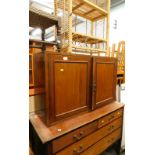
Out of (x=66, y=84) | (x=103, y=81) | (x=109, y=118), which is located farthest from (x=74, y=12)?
(x=109, y=118)

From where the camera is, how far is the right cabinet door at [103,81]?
1.25m

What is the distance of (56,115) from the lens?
98 cm

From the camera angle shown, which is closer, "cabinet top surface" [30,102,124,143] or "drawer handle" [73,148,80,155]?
"cabinet top surface" [30,102,124,143]

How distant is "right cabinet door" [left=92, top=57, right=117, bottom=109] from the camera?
4.10 feet

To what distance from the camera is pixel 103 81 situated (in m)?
1.36

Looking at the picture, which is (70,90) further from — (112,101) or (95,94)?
(112,101)

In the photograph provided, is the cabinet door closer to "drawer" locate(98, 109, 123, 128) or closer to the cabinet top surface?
the cabinet top surface

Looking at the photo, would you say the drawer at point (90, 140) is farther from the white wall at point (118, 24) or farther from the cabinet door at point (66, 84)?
the white wall at point (118, 24)

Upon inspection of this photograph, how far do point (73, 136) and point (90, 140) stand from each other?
10.3 inches

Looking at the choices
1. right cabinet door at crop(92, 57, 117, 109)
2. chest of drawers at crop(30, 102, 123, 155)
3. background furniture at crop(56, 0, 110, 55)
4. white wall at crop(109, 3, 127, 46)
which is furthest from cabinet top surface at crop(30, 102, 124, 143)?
white wall at crop(109, 3, 127, 46)

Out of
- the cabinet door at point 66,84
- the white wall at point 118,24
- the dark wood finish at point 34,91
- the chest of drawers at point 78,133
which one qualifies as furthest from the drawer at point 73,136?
the white wall at point 118,24

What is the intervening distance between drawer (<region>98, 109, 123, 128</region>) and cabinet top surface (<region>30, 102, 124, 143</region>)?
2.1 inches

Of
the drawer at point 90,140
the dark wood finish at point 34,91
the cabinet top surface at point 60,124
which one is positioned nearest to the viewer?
the cabinet top surface at point 60,124
